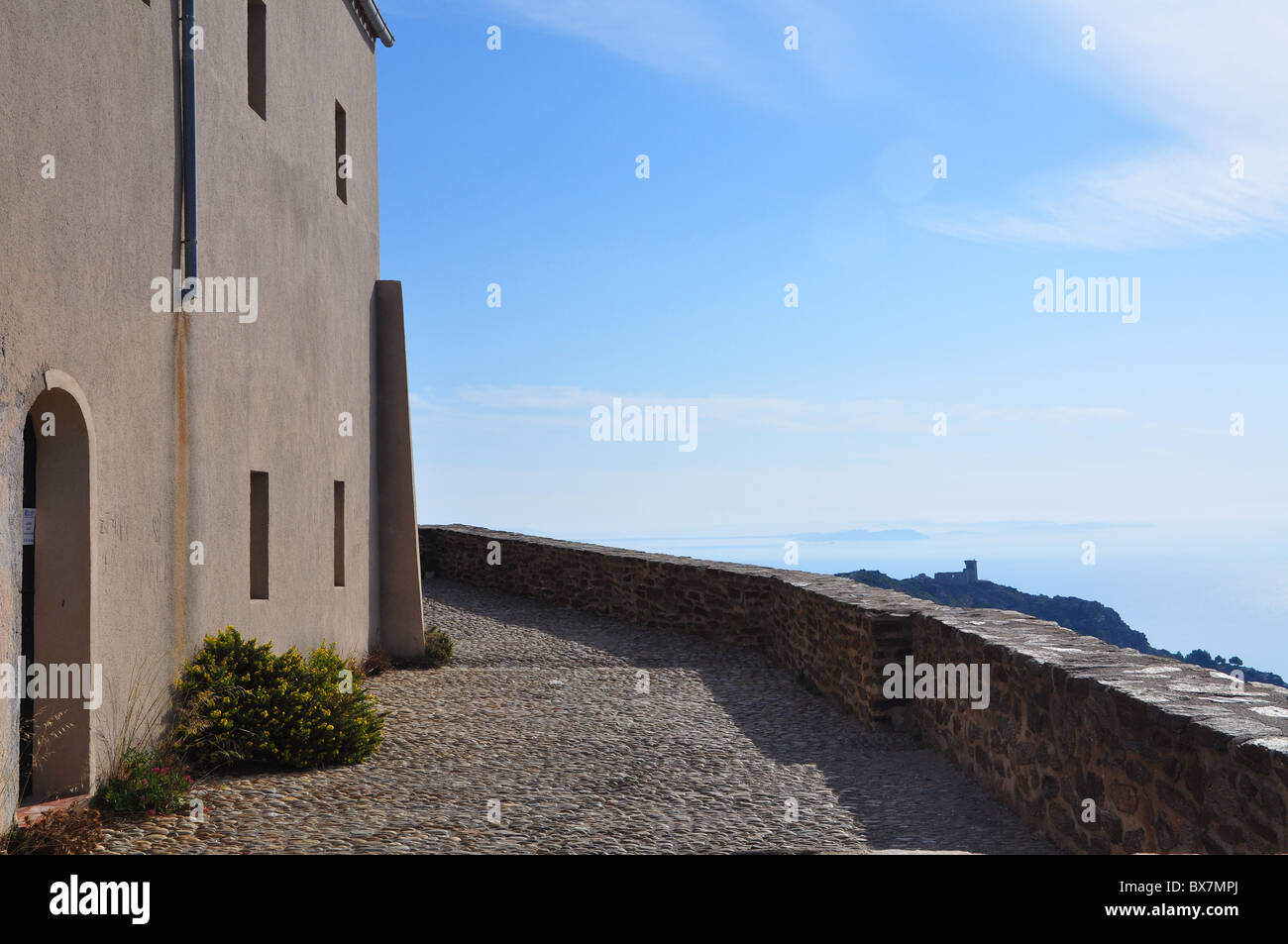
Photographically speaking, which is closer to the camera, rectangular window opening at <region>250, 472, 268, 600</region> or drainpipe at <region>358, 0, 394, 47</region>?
rectangular window opening at <region>250, 472, 268, 600</region>

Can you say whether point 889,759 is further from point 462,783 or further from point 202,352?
point 202,352

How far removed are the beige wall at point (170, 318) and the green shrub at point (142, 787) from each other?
0.21 m

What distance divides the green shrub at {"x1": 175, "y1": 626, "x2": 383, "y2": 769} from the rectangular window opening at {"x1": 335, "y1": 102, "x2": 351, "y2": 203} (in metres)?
5.54

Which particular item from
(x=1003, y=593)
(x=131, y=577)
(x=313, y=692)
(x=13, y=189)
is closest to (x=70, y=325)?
(x=13, y=189)

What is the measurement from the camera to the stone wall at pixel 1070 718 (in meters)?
3.60

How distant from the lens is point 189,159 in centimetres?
688

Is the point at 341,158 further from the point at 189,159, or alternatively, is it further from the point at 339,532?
the point at 189,159

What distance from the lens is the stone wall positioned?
3.60 meters

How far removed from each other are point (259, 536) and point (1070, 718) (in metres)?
6.48

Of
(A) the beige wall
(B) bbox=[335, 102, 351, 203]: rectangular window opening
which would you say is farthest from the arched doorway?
(B) bbox=[335, 102, 351, 203]: rectangular window opening

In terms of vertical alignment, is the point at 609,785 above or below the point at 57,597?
below

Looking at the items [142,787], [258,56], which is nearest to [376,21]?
[258,56]

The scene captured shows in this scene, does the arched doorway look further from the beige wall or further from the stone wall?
the stone wall
